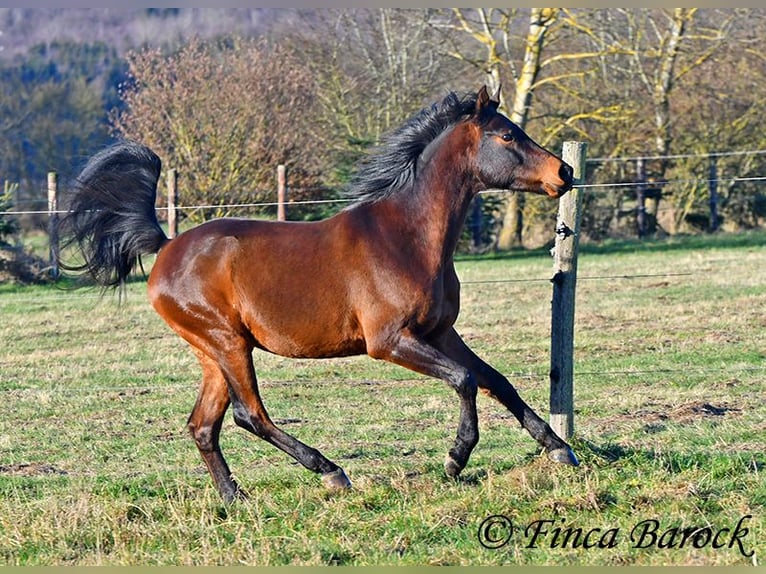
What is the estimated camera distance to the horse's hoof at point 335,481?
621 centimetres

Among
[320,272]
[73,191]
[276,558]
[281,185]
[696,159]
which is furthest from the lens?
[696,159]

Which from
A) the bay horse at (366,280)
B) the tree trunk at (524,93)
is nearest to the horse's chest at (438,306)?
the bay horse at (366,280)

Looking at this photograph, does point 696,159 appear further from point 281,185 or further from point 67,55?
point 67,55

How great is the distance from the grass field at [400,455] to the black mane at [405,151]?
1.68 m

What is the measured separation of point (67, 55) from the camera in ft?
189

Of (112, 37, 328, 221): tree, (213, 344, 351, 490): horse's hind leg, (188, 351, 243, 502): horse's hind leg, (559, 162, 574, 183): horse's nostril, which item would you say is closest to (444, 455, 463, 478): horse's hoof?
(213, 344, 351, 490): horse's hind leg

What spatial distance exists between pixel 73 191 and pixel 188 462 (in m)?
1.90

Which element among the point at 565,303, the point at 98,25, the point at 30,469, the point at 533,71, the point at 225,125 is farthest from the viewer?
the point at 98,25

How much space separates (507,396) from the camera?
22.0 ft

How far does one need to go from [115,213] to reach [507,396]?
2657mm

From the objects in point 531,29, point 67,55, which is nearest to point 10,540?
point 531,29

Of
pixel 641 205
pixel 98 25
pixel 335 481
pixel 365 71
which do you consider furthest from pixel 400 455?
pixel 98 25

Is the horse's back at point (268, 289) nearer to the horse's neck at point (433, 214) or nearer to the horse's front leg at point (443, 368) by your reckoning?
the horse's front leg at point (443, 368)

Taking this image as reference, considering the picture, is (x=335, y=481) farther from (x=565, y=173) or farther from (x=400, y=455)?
(x=565, y=173)
